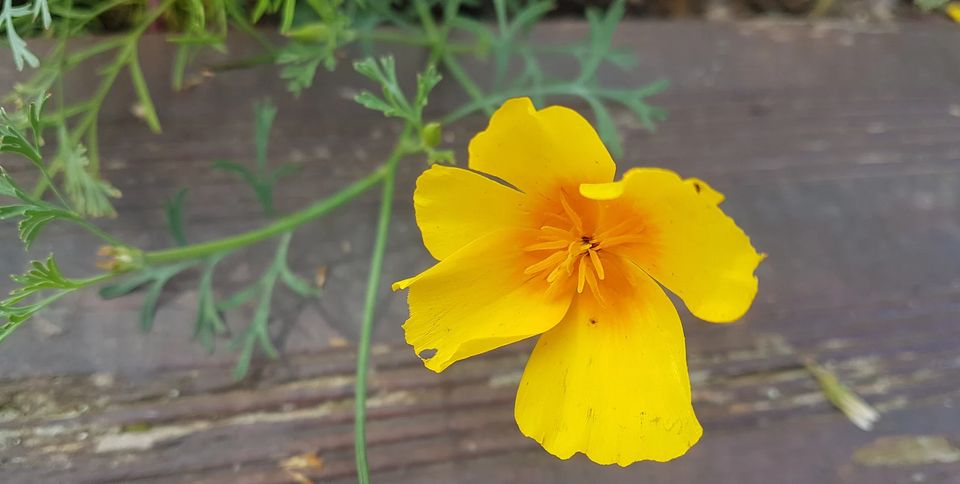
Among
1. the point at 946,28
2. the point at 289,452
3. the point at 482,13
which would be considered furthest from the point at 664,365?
the point at 946,28

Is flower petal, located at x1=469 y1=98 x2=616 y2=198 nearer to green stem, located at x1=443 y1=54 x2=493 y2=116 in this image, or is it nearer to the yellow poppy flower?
the yellow poppy flower

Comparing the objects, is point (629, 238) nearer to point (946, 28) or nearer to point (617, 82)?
point (617, 82)

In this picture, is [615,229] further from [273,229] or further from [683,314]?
[273,229]

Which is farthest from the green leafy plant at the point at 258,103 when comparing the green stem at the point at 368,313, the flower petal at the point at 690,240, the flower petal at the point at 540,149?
the flower petal at the point at 690,240

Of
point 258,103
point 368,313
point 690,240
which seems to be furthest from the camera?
point 258,103

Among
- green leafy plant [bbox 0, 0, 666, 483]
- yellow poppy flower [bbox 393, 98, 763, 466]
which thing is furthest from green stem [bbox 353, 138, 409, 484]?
yellow poppy flower [bbox 393, 98, 763, 466]

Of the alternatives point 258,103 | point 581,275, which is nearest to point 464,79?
point 258,103
